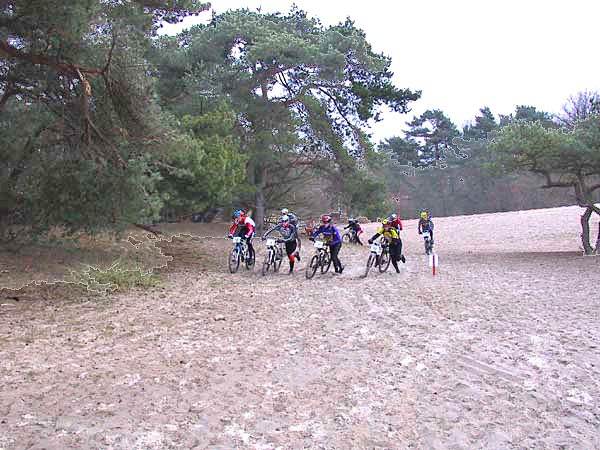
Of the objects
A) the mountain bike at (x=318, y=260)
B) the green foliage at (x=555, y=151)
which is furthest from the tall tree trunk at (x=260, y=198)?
the mountain bike at (x=318, y=260)

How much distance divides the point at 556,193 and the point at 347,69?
40.3 metres

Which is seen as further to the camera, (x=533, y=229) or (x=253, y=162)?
(x=533, y=229)

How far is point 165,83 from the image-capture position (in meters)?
24.2

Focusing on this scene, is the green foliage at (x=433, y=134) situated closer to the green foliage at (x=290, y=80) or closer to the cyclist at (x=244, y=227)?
the green foliage at (x=290, y=80)

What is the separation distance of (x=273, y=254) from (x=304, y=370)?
348 inches

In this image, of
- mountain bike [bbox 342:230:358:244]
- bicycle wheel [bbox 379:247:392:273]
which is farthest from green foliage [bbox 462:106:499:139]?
bicycle wheel [bbox 379:247:392:273]

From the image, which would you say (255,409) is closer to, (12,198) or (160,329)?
(160,329)

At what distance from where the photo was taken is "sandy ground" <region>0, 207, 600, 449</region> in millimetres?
4312

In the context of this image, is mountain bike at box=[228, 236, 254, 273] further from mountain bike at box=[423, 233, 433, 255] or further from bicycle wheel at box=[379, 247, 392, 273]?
mountain bike at box=[423, 233, 433, 255]

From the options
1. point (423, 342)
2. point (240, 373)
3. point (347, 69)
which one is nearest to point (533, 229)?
point (347, 69)

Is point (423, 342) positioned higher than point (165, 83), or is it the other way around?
point (165, 83)

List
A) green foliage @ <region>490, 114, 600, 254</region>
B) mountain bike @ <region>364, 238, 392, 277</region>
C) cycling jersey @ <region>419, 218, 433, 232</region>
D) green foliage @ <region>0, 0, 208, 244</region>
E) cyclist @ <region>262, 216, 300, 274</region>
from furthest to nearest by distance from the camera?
cycling jersey @ <region>419, 218, 433, 232</region>, green foliage @ <region>490, 114, 600, 254</region>, mountain bike @ <region>364, 238, 392, 277</region>, cyclist @ <region>262, 216, 300, 274</region>, green foliage @ <region>0, 0, 208, 244</region>

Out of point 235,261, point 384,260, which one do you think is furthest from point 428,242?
point 235,261

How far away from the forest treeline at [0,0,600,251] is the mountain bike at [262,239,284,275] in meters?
3.06
